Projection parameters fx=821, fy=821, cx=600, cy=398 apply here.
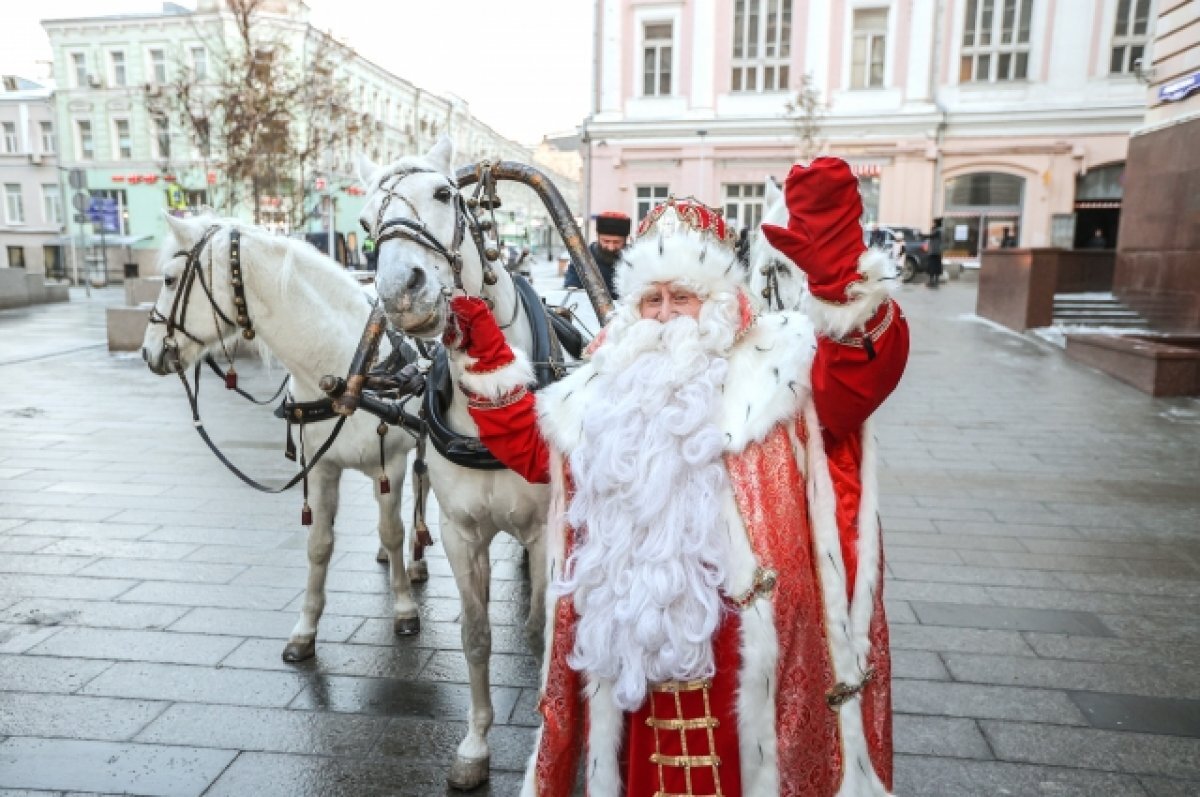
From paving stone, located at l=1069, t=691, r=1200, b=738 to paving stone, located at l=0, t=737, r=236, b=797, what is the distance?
11.2ft

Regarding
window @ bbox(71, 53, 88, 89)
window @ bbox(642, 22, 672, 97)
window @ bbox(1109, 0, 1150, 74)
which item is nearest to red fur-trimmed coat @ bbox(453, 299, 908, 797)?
window @ bbox(642, 22, 672, 97)

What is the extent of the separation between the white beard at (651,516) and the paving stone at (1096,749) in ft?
6.24

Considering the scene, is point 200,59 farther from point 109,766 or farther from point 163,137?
point 109,766

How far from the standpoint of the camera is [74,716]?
10.9 ft

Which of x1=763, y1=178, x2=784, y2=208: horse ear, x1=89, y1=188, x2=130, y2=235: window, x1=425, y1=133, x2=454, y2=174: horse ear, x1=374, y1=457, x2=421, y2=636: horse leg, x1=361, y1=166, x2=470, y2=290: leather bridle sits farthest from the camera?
x1=89, y1=188, x2=130, y2=235: window

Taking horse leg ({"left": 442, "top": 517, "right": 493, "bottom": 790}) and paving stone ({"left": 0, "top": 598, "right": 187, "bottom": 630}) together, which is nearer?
horse leg ({"left": 442, "top": 517, "right": 493, "bottom": 790})

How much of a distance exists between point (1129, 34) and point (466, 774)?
105ft

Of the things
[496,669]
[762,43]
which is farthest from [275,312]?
[762,43]

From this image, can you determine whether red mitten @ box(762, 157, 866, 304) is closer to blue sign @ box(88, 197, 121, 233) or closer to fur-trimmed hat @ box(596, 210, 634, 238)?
fur-trimmed hat @ box(596, 210, 634, 238)

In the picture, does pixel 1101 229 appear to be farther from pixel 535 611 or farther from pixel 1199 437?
pixel 535 611

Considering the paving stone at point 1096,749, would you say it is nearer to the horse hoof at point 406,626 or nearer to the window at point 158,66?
the horse hoof at point 406,626

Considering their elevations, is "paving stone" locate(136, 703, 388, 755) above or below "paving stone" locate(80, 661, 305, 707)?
below

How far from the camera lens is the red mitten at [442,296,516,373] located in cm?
225

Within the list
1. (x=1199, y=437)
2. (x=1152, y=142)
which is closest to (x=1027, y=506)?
(x=1199, y=437)
